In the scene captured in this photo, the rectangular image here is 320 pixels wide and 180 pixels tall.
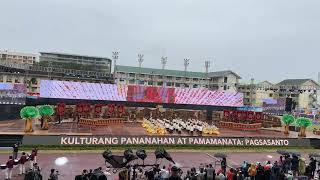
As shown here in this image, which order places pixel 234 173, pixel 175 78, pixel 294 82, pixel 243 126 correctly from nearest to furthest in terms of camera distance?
pixel 234 173
pixel 243 126
pixel 175 78
pixel 294 82

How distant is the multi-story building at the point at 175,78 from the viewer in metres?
113

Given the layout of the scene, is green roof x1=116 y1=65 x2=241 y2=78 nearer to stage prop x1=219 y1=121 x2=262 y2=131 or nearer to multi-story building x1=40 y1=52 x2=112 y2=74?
multi-story building x1=40 y1=52 x2=112 y2=74

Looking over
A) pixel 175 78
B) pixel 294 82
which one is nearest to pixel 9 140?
pixel 175 78

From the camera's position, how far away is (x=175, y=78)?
119375 millimetres

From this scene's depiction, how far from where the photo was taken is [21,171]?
20.5 metres

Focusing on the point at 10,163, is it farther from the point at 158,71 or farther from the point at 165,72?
the point at 165,72

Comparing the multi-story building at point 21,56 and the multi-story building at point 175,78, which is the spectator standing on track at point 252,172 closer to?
the multi-story building at point 175,78

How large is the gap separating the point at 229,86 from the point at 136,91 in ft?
220

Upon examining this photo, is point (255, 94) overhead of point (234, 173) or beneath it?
overhead

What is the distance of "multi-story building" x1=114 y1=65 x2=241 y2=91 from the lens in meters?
113

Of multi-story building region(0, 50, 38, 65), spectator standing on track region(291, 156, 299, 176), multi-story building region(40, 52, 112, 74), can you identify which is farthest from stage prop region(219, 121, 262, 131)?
multi-story building region(0, 50, 38, 65)

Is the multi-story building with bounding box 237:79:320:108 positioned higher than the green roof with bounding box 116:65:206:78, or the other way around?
the green roof with bounding box 116:65:206:78

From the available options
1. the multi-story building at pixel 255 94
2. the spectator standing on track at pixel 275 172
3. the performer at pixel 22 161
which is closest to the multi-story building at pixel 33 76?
the multi-story building at pixel 255 94

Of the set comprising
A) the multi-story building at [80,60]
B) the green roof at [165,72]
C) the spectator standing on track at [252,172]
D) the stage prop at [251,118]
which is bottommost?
the spectator standing on track at [252,172]
